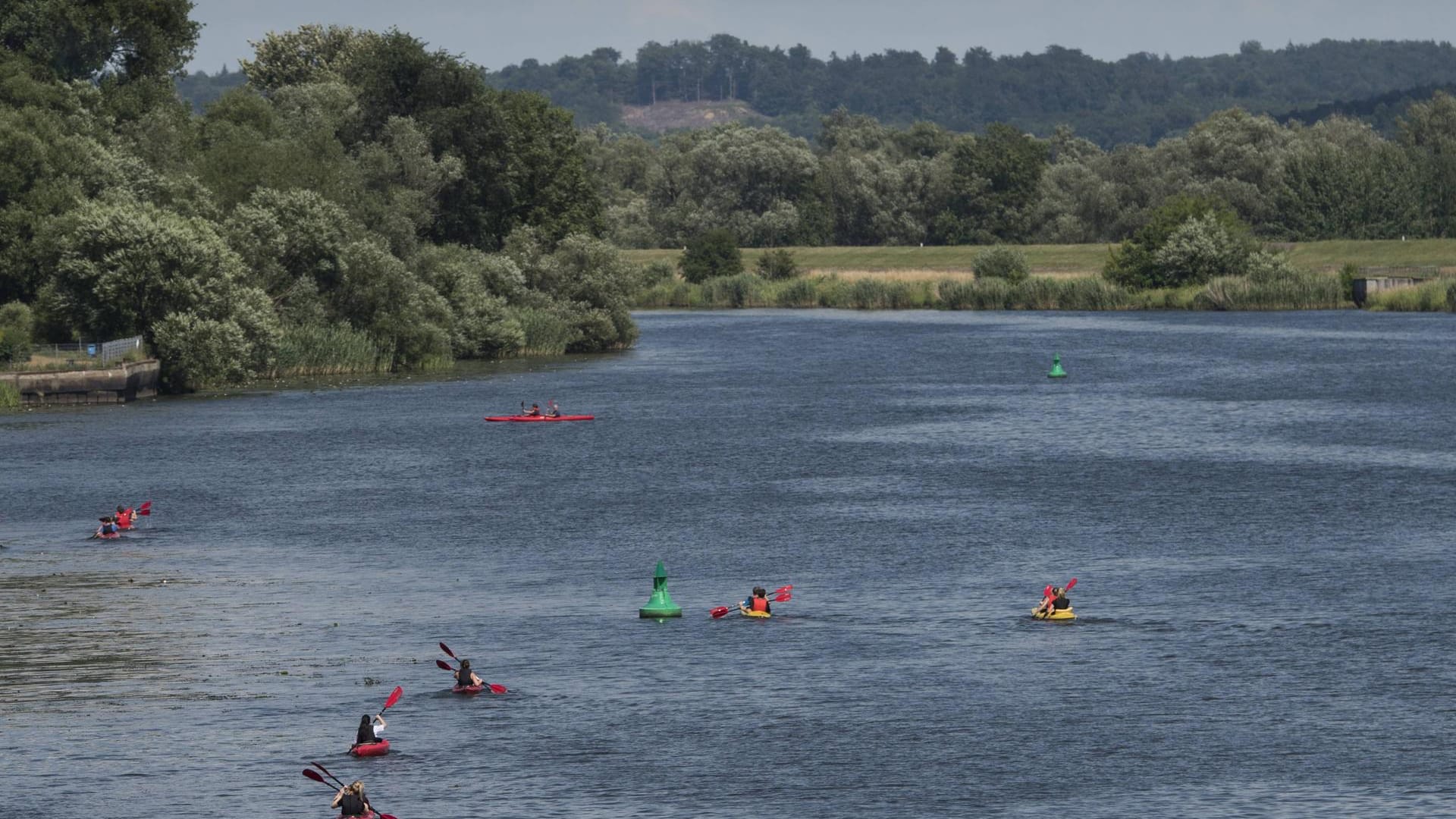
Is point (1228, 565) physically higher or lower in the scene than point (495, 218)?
lower

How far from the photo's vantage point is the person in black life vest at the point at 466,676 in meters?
37.6

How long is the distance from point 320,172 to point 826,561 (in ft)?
256

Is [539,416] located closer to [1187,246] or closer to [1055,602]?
[1055,602]

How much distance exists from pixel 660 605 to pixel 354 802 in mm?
15599

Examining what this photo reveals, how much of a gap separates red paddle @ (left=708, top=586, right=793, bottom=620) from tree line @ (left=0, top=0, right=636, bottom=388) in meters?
62.0

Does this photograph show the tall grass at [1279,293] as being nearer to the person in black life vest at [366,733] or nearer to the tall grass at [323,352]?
the tall grass at [323,352]

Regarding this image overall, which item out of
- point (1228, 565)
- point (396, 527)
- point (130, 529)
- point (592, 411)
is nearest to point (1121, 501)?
point (1228, 565)

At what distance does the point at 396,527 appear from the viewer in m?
60.4

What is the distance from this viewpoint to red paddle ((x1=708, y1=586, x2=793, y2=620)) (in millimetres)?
44906

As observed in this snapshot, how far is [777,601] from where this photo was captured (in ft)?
153

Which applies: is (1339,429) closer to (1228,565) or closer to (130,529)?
(1228,565)

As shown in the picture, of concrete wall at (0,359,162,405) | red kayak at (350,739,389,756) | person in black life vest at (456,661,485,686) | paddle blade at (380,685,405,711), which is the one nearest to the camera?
red kayak at (350,739,389,756)

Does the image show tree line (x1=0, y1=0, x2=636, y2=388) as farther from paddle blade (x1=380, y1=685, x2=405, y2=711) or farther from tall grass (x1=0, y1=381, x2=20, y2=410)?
paddle blade (x1=380, y1=685, x2=405, y2=711)

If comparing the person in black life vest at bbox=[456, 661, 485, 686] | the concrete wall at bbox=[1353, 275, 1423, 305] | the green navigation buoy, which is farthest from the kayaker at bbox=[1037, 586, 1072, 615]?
the concrete wall at bbox=[1353, 275, 1423, 305]
